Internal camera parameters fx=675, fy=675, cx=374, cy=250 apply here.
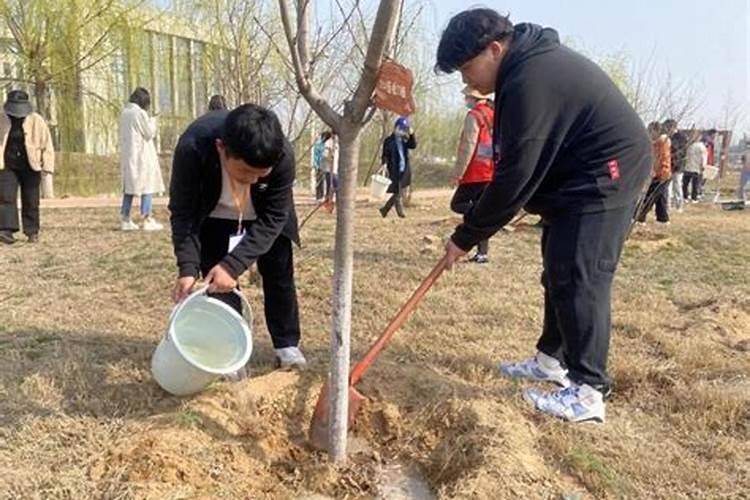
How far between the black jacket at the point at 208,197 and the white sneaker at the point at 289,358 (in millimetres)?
609

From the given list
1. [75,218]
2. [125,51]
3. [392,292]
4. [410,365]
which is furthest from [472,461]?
[125,51]

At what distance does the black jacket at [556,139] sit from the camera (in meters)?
2.22

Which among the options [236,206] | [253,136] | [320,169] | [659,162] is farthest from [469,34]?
[320,169]

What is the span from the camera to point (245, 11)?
5.75m

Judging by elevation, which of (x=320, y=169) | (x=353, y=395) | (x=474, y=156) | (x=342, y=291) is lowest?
(x=353, y=395)

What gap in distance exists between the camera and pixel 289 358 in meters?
3.06

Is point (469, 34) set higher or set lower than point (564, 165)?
higher

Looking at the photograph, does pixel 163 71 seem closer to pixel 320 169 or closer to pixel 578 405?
pixel 320 169

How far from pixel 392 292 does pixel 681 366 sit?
6.32 feet

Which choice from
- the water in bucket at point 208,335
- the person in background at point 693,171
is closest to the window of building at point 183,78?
the person in background at point 693,171

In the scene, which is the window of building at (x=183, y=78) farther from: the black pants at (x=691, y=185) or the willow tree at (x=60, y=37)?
the black pants at (x=691, y=185)

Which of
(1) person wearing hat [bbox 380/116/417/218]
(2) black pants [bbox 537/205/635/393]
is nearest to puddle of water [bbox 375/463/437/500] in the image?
(2) black pants [bbox 537/205/635/393]

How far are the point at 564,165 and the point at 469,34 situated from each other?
1.86ft

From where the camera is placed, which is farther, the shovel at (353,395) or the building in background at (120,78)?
the building in background at (120,78)
